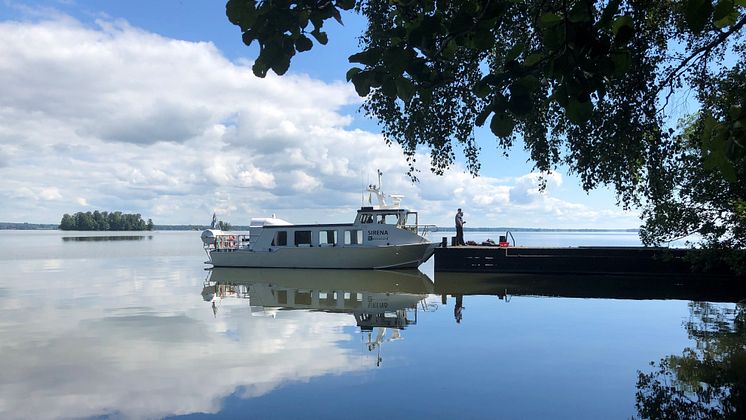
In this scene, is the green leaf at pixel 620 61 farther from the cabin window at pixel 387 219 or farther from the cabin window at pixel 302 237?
the cabin window at pixel 302 237

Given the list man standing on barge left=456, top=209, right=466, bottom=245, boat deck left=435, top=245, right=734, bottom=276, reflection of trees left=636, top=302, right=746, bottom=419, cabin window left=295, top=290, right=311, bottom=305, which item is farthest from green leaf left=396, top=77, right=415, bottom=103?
man standing on barge left=456, top=209, right=466, bottom=245

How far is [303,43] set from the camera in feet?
9.12

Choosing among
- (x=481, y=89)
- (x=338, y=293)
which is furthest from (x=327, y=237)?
(x=481, y=89)

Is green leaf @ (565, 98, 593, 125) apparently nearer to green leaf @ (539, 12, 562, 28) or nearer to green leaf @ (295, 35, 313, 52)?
green leaf @ (539, 12, 562, 28)

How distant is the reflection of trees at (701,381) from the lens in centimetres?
691

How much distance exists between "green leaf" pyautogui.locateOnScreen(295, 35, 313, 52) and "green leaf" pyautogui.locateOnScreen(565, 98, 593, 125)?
4.39 ft

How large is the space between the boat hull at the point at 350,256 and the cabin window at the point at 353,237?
2.19 feet

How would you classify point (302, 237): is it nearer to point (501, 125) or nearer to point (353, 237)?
point (353, 237)

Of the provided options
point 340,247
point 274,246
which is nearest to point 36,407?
point 340,247

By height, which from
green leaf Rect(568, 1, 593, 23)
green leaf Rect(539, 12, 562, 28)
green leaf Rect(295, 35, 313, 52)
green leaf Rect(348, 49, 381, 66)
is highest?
green leaf Rect(568, 1, 593, 23)

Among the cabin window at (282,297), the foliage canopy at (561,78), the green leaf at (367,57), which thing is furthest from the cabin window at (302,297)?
the green leaf at (367,57)

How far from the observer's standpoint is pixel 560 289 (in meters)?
20.7

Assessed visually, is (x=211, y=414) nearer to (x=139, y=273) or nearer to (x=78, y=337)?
(x=78, y=337)

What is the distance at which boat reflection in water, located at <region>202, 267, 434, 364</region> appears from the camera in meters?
14.9
